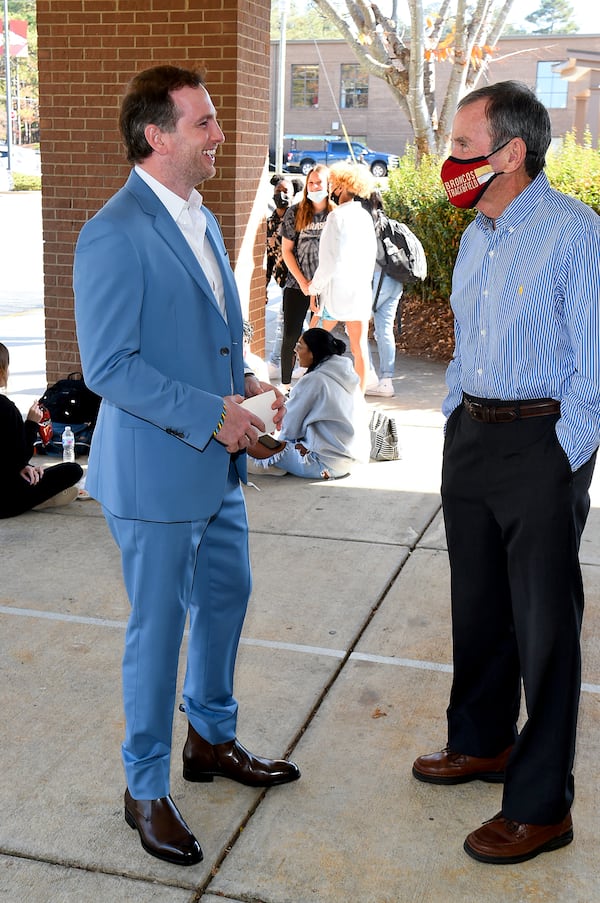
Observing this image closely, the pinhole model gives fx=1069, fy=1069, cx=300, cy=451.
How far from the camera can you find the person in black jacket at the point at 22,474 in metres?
6.48

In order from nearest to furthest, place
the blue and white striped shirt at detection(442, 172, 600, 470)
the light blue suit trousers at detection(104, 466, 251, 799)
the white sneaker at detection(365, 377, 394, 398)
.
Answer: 1. the blue and white striped shirt at detection(442, 172, 600, 470)
2. the light blue suit trousers at detection(104, 466, 251, 799)
3. the white sneaker at detection(365, 377, 394, 398)

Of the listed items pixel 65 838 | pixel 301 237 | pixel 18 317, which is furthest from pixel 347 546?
pixel 18 317

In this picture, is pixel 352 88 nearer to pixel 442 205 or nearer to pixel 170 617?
pixel 442 205

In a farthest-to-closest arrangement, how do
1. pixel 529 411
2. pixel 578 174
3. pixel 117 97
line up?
pixel 578 174, pixel 117 97, pixel 529 411

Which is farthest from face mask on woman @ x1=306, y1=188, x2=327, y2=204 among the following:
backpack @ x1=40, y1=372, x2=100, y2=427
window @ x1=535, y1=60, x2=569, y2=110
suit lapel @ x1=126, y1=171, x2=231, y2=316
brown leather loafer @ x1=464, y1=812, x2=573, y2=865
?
window @ x1=535, y1=60, x2=569, y2=110

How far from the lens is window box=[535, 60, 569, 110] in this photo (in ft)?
202

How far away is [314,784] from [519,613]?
101cm

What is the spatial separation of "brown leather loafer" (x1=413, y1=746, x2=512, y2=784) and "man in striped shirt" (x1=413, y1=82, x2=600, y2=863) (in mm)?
380

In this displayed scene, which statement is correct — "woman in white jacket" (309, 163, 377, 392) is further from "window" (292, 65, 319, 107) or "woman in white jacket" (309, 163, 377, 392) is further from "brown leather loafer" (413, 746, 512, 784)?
"window" (292, 65, 319, 107)

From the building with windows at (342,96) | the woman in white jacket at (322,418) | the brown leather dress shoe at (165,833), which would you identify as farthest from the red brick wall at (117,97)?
the building with windows at (342,96)

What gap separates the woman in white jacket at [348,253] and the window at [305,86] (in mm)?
60836

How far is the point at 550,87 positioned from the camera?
204ft

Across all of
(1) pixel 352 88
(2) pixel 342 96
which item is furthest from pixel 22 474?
(1) pixel 352 88

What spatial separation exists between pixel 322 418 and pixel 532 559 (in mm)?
4375
